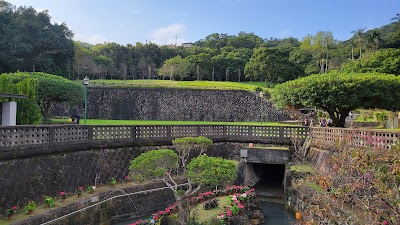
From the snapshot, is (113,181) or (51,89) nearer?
(113,181)

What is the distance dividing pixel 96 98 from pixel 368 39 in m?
47.6

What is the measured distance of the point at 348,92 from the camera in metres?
21.0

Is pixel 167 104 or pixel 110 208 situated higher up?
pixel 167 104

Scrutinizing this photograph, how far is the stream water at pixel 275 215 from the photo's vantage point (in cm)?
1491

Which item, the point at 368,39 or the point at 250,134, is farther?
the point at 368,39

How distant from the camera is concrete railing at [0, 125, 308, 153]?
1202 cm

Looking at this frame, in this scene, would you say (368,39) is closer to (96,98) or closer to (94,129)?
(96,98)

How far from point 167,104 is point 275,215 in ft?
116

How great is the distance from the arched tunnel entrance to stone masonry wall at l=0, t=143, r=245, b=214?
640cm

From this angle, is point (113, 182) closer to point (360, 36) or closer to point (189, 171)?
point (189, 171)

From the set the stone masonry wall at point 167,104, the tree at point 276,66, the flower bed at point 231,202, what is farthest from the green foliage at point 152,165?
the tree at point 276,66

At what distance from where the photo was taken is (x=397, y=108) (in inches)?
864

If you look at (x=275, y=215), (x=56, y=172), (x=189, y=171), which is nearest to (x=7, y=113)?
(x=56, y=172)

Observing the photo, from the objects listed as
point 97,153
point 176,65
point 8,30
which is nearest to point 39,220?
point 97,153
